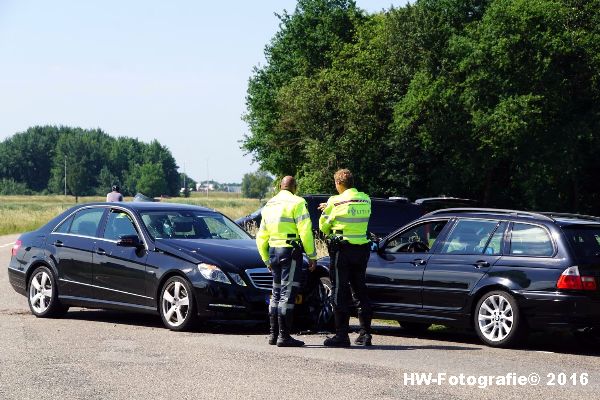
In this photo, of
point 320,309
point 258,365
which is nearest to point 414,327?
point 320,309

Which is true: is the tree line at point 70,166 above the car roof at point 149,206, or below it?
above

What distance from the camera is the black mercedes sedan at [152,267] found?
1249cm

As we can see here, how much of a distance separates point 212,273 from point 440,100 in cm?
4931

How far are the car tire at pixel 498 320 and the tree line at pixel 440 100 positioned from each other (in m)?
45.8

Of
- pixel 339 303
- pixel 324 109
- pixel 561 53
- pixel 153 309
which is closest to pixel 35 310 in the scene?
pixel 153 309

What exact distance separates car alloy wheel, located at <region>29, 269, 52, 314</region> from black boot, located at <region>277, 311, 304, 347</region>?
408cm

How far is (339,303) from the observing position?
11.6 m

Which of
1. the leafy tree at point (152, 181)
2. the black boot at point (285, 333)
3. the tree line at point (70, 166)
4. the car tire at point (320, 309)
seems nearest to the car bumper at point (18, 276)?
the car tire at point (320, 309)

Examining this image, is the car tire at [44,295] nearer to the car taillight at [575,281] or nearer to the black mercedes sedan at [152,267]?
the black mercedes sedan at [152,267]

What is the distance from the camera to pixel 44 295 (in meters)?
14.2

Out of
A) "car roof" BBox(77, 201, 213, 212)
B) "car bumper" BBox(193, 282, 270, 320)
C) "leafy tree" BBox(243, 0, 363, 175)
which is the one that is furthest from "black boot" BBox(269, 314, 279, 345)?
"leafy tree" BBox(243, 0, 363, 175)

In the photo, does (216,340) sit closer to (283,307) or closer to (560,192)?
(283,307)

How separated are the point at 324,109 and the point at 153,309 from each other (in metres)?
56.3

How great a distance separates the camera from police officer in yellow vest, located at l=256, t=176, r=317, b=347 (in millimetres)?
11438
